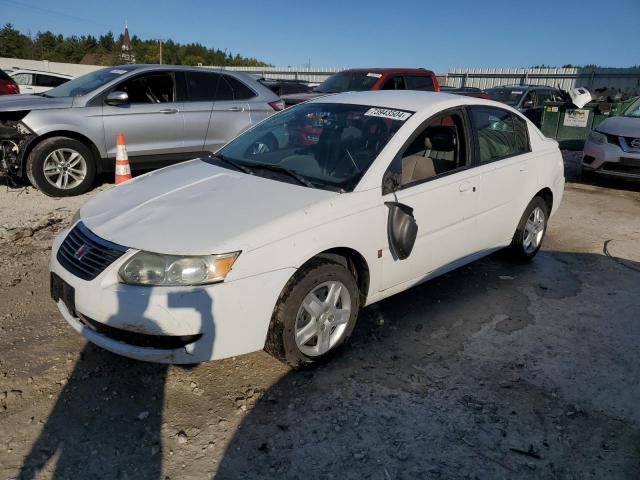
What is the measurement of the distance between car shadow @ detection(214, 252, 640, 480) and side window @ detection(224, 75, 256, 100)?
4.83m

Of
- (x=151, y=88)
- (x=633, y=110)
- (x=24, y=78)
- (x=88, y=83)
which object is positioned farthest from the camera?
(x=24, y=78)

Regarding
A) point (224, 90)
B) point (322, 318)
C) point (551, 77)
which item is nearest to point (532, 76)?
point (551, 77)

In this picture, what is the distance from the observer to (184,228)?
277 centimetres

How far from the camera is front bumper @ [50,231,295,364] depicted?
100 inches

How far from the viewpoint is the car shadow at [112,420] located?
2342 mm

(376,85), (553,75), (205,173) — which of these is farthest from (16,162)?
(553,75)

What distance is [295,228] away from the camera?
2.78 meters

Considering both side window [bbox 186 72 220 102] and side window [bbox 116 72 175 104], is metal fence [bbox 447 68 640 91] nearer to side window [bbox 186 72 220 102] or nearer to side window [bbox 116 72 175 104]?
side window [bbox 186 72 220 102]

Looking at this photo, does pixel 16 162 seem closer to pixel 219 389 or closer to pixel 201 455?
pixel 219 389

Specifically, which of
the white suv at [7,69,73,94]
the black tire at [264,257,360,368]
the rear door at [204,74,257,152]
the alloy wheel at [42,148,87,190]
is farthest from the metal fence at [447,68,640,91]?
the black tire at [264,257,360,368]

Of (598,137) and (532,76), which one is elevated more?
(532,76)

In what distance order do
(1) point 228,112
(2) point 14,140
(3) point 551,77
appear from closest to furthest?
(2) point 14,140 → (1) point 228,112 → (3) point 551,77

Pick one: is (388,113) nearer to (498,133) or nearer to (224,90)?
(498,133)

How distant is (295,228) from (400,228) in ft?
2.56
